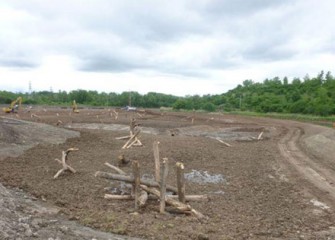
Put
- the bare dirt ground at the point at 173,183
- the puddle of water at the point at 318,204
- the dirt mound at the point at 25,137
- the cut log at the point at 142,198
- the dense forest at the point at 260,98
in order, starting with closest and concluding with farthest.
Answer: the bare dirt ground at the point at 173,183
the cut log at the point at 142,198
the puddle of water at the point at 318,204
the dirt mound at the point at 25,137
the dense forest at the point at 260,98

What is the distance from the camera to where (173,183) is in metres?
15.2

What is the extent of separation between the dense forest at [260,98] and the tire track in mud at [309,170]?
39966 mm

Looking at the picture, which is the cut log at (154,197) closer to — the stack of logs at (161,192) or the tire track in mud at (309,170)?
the stack of logs at (161,192)

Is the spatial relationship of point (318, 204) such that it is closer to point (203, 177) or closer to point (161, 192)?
point (203, 177)

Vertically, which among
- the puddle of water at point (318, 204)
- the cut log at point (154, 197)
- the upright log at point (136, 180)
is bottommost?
the puddle of water at point (318, 204)

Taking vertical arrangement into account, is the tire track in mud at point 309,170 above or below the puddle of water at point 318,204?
above

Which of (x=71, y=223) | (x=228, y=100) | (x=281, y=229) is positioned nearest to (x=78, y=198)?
(x=71, y=223)

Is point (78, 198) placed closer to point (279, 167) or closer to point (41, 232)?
point (41, 232)

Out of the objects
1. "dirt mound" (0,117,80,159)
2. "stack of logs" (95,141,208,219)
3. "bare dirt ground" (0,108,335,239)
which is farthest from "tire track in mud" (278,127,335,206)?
"dirt mound" (0,117,80,159)

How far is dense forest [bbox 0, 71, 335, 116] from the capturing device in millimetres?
71625

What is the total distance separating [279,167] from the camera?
1972cm

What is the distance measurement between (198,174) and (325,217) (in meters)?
6.63

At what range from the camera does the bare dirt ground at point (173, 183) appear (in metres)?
9.88

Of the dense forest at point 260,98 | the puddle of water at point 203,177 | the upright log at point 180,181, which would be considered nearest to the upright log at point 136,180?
the upright log at point 180,181
